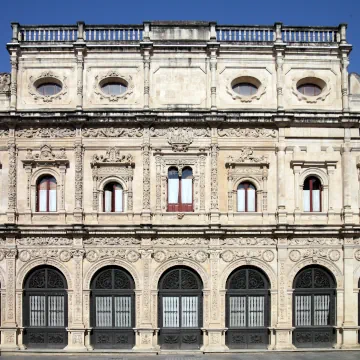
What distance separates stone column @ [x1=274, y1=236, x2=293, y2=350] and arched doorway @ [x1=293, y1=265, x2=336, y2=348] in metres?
0.49

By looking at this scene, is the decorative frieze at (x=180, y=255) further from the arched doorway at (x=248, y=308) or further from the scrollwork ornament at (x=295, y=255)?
the scrollwork ornament at (x=295, y=255)

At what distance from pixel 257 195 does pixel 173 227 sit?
4.26m

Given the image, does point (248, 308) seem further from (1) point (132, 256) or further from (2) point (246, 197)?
(1) point (132, 256)

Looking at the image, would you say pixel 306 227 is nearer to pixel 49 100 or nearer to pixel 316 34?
pixel 316 34

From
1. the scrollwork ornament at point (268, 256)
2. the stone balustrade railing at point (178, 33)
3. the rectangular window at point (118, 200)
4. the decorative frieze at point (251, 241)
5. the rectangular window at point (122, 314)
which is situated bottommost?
the rectangular window at point (122, 314)

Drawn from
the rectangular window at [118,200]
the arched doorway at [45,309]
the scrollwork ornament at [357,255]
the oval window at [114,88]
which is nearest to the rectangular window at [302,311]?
the scrollwork ornament at [357,255]

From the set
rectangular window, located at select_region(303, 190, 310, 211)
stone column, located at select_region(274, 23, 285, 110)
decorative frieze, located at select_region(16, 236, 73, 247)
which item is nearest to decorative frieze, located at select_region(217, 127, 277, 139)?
stone column, located at select_region(274, 23, 285, 110)

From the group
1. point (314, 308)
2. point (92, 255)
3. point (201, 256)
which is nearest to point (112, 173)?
point (92, 255)

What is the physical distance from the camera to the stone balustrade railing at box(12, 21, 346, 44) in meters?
27.0

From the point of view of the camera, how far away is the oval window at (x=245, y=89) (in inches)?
1080

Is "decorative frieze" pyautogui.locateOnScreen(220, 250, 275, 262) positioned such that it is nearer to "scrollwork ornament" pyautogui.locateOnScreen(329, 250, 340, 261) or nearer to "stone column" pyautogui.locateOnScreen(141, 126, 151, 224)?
"scrollwork ornament" pyautogui.locateOnScreen(329, 250, 340, 261)

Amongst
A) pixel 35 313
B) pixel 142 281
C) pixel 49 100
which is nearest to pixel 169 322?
pixel 142 281

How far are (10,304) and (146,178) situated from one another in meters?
8.41

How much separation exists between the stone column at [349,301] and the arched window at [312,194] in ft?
6.87
